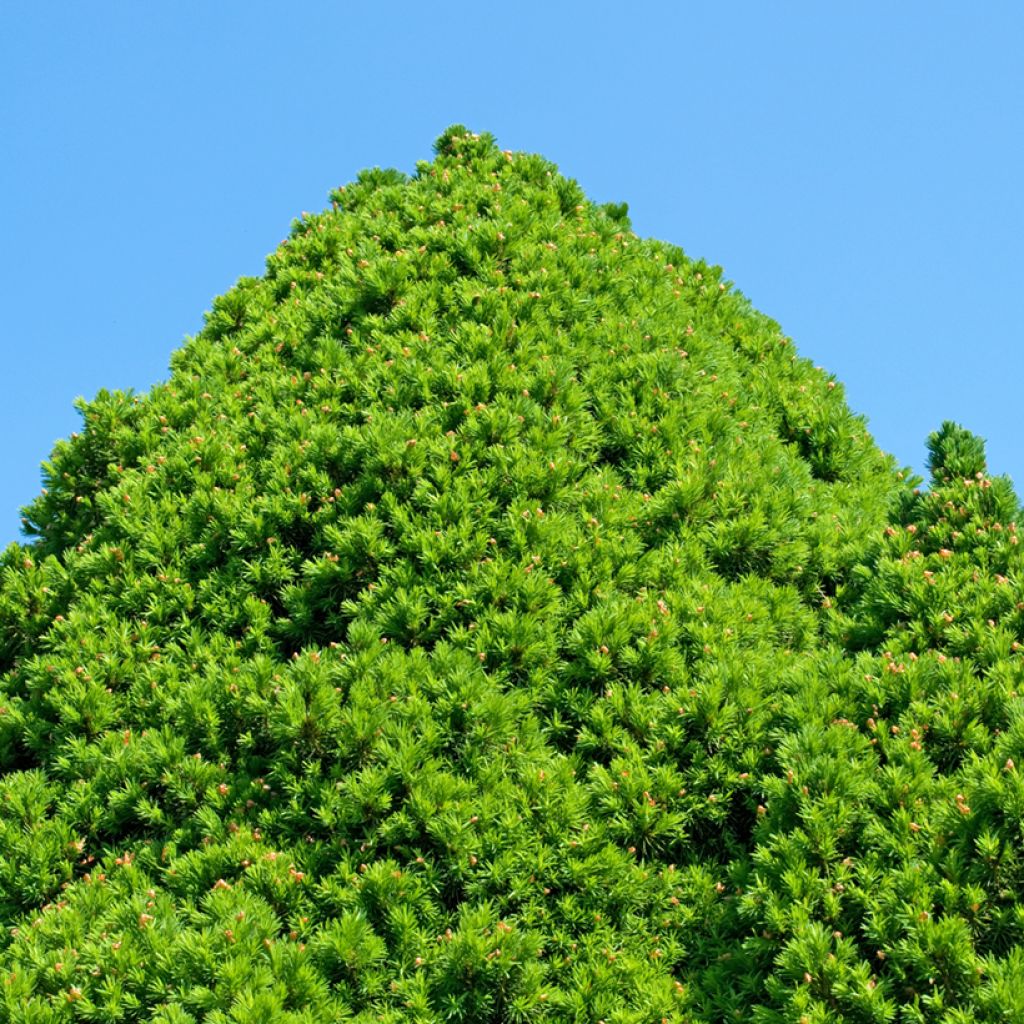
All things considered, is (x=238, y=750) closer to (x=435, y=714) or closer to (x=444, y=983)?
(x=435, y=714)

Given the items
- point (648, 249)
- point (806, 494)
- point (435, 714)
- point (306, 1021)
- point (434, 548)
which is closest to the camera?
point (306, 1021)

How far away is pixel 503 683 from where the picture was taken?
664 centimetres

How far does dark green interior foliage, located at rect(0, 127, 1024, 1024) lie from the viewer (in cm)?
560

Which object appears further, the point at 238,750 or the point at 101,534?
the point at 101,534

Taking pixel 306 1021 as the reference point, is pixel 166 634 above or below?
above

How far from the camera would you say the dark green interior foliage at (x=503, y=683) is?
5602 mm

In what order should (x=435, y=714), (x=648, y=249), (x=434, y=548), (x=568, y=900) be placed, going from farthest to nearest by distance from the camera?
1. (x=648, y=249)
2. (x=434, y=548)
3. (x=435, y=714)
4. (x=568, y=900)

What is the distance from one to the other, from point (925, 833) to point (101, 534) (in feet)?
18.5

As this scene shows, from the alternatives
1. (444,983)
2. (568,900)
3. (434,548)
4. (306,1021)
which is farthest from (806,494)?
(306,1021)

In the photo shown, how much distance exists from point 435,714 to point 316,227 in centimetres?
526

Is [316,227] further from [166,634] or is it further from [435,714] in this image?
[435,714]

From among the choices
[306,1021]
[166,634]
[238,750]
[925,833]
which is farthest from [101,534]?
[925,833]

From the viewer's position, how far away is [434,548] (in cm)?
708

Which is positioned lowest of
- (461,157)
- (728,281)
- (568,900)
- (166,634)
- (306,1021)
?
(306,1021)
